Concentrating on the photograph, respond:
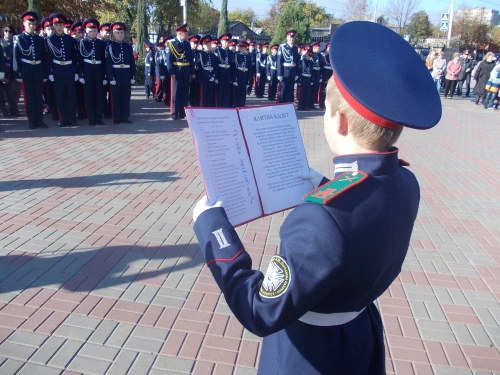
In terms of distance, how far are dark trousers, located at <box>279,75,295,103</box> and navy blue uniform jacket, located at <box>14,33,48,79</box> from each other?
693cm

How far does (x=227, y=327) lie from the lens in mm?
3082

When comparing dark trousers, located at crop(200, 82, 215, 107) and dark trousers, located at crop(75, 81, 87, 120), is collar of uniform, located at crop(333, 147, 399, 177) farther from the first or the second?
dark trousers, located at crop(200, 82, 215, 107)

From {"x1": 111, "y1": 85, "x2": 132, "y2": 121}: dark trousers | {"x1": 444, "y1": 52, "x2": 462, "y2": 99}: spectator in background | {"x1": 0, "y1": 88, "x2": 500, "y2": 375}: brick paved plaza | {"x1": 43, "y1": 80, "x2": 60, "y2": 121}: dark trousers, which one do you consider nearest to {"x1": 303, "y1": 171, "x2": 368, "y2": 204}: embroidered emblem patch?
{"x1": 0, "y1": 88, "x2": 500, "y2": 375}: brick paved plaza

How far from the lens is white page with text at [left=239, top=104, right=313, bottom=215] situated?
1602 mm

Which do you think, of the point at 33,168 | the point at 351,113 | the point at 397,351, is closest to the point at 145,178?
the point at 33,168

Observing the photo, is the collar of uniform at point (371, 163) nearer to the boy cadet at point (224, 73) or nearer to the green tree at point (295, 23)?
the boy cadet at point (224, 73)

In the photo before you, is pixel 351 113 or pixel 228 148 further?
pixel 228 148

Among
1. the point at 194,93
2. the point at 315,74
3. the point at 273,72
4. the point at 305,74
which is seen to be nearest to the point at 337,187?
the point at 194,93

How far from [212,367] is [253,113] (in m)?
1.75

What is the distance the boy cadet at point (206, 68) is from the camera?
11.3m

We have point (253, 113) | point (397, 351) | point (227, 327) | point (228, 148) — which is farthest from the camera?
point (227, 327)

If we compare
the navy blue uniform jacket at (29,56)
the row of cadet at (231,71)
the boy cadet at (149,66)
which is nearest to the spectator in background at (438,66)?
the row of cadet at (231,71)

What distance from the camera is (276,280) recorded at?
3.71 feet

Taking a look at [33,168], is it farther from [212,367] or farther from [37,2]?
[37,2]
